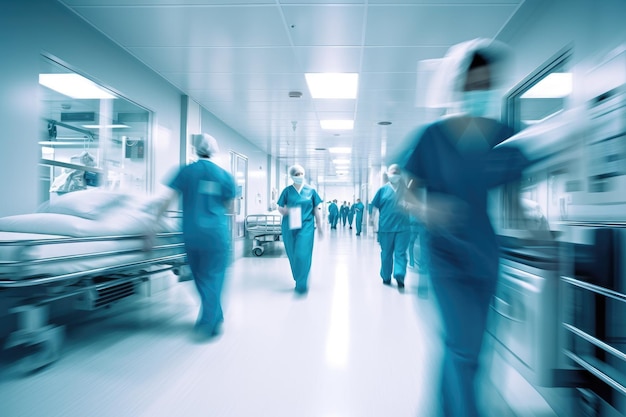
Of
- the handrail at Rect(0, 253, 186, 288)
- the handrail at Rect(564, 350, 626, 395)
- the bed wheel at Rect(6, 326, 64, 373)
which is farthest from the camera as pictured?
the bed wheel at Rect(6, 326, 64, 373)

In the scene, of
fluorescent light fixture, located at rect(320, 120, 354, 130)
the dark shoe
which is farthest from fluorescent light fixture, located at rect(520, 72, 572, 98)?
fluorescent light fixture, located at rect(320, 120, 354, 130)

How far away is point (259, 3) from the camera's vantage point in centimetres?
263

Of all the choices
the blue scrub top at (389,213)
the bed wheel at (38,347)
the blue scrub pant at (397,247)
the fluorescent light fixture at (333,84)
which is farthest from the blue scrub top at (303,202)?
the bed wheel at (38,347)

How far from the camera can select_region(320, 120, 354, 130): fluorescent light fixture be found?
6164mm

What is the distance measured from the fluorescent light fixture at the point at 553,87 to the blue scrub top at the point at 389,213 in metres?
1.66

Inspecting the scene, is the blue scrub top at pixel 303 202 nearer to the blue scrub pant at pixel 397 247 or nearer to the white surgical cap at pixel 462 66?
the blue scrub pant at pixel 397 247

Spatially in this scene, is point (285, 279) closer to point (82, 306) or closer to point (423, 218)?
point (82, 306)

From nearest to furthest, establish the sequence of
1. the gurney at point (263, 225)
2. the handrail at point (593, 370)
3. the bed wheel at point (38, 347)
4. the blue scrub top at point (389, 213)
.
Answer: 1. the handrail at point (593, 370)
2. the bed wheel at point (38, 347)
3. the blue scrub top at point (389, 213)
4. the gurney at point (263, 225)

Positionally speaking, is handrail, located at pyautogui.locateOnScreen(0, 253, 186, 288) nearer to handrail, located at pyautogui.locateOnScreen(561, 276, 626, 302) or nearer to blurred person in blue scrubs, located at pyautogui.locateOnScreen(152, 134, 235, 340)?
blurred person in blue scrubs, located at pyautogui.locateOnScreen(152, 134, 235, 340)

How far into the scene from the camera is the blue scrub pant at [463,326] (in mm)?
1157

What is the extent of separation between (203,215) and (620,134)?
2.38 m

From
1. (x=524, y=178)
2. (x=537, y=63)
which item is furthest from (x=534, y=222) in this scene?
(x=537, y=63)

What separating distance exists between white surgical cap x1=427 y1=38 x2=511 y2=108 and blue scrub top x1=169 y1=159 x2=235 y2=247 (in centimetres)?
176

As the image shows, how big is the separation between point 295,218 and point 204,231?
4.68 feet
